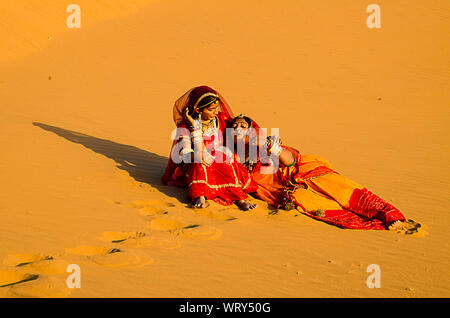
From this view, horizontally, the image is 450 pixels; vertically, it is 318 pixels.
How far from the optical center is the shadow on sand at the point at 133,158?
266 inches

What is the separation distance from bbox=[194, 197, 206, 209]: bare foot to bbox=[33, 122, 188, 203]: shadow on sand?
0.31 m

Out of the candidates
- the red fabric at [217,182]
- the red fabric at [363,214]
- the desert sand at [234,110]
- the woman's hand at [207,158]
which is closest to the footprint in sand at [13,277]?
the desert sand at [234,110]

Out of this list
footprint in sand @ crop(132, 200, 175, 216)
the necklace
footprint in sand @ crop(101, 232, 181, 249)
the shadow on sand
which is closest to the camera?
footprint in sand @ crop(101, 232, 181, 249)

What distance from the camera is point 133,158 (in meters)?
7.93

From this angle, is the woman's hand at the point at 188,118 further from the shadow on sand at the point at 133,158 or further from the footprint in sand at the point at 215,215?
the footprint in sand at the point at 215,215

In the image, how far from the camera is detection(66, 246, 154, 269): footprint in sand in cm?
467

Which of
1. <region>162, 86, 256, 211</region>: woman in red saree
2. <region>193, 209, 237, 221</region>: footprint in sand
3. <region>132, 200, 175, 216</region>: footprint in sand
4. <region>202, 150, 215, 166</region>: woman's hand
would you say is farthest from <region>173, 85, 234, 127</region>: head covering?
<region>193, 209, 237, 221</region>: footprint in sand

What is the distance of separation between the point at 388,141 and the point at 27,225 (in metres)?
6.77

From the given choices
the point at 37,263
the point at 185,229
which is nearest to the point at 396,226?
the point at 185,229

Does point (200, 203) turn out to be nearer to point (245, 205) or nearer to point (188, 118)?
point (245, 205)

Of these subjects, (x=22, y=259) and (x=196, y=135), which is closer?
(x=22, y=259)

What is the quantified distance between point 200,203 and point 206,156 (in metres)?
0.58

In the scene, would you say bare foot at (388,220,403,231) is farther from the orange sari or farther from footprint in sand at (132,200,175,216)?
footprint in sand at (132,200,175,216)
